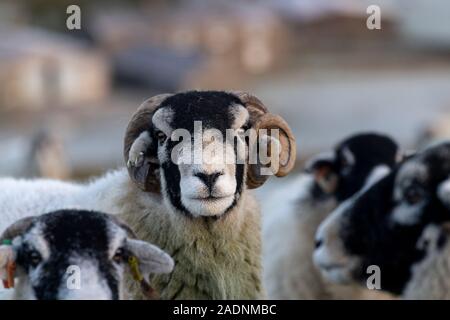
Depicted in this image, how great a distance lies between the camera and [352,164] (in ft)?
23.3

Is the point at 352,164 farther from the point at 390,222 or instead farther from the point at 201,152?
the point at 201,152

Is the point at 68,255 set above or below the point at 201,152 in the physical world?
below

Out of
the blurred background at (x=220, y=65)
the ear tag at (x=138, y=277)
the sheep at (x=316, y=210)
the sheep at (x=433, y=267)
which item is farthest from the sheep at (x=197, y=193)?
the blurred background at (x=220, y=65)

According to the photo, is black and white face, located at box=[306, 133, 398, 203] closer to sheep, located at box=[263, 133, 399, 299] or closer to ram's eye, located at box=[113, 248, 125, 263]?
sheep, located at box=[263, 133, 399, 299]

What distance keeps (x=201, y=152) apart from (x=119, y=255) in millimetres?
797

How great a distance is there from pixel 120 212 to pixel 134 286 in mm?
720

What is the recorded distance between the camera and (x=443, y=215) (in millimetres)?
5836

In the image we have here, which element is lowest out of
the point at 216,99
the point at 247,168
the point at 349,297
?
the point at 349,297

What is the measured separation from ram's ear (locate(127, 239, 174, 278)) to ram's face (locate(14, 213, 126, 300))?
0.20 ft

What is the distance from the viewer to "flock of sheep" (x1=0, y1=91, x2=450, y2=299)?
13.9 ft

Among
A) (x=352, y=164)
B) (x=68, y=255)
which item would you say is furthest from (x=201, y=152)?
(x=352, y=164)

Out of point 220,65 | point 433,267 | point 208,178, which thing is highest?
point 220,65
